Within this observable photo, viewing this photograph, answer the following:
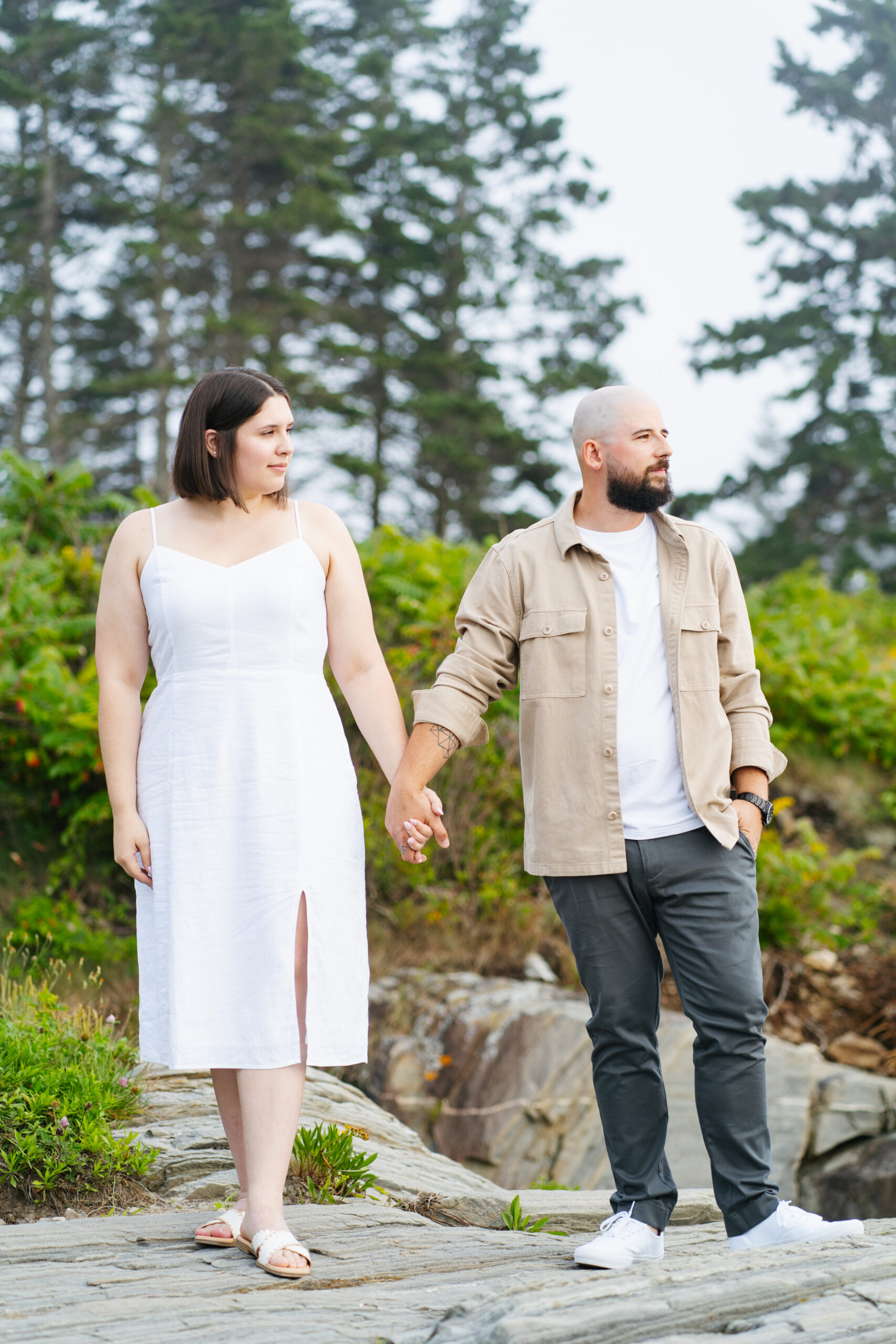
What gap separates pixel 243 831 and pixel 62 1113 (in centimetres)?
131

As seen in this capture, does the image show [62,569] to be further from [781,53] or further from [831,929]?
[781,53]

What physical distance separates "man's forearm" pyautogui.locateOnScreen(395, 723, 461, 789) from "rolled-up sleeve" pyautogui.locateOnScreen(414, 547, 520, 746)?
0.02m

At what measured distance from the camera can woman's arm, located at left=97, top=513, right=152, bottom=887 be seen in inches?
117

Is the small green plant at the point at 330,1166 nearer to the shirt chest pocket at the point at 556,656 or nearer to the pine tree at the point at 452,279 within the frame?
the shirt chest pocket at the point at 556,656

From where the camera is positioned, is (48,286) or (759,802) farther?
(48,286)

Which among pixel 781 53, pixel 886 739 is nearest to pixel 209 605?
pixel 886 739

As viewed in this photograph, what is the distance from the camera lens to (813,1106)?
600 cm

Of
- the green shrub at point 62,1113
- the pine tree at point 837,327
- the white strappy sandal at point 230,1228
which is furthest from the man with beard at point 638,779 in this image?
the pine tree at point 837,327

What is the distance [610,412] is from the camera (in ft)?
10.3

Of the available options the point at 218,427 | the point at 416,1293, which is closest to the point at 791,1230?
the point at 416,1293

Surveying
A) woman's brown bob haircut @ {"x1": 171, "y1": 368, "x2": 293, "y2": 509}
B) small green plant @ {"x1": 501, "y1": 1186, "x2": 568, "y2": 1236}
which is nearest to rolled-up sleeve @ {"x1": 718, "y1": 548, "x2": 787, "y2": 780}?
woman's brown bob haircut @ {"x1": 171, "y1": 368, "x2": 293, "y2": 509}

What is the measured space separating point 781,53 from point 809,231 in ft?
8.69

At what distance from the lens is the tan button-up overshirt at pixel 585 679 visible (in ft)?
9.86

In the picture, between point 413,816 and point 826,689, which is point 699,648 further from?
point 826,689
